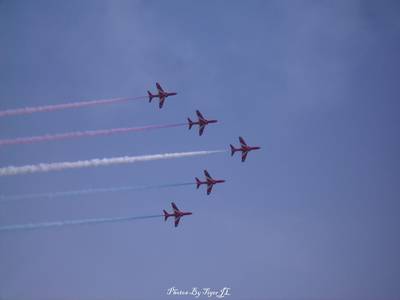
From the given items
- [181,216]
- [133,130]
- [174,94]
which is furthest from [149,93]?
[181,216]

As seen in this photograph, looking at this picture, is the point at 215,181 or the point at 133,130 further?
the point at 215,181

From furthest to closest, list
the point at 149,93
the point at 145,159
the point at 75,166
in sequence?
the point at 149,93
the point at 145,159
the point at 75,166

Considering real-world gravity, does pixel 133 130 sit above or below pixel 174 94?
below

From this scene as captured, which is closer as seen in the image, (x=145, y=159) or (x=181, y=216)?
(x=145, y=159)

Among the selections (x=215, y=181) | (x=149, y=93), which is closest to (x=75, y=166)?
(x=149, y=93)

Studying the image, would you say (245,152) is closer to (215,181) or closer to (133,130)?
(215,181)

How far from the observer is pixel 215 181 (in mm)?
131750

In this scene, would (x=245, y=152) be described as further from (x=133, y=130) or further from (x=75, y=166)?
(x=75, y=166)

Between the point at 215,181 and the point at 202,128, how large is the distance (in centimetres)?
1094

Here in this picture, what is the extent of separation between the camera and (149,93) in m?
125

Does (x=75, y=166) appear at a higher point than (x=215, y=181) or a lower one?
lower

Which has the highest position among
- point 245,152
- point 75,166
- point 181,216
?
point 245,152

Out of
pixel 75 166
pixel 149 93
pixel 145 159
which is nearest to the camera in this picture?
pixel 75 166

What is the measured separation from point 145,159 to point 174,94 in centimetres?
1769
